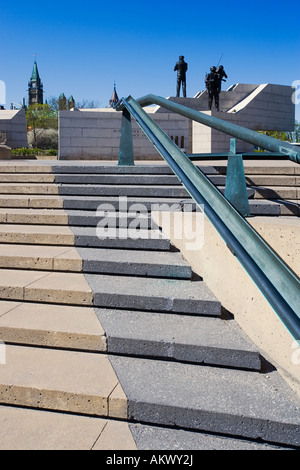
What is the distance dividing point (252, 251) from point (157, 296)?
90cm

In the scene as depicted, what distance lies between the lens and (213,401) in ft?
6.89

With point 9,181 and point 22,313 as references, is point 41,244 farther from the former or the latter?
point 9,181

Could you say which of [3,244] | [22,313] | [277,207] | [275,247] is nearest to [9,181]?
[3,244]

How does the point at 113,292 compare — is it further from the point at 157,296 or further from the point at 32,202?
the point at 32,202

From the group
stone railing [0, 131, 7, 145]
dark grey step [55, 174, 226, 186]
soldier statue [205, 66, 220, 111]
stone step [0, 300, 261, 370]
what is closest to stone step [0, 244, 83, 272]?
stone step [0, 300, 261, 370]

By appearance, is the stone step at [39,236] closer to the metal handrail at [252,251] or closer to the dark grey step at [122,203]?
the dark grey step at [122,203]

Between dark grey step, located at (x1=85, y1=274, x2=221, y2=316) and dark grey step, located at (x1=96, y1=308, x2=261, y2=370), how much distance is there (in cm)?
7

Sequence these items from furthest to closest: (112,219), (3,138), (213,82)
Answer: (3,138) < (213,82) < (112,219)

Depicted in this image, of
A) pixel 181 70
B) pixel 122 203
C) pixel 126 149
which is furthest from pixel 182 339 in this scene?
pixel 181 70

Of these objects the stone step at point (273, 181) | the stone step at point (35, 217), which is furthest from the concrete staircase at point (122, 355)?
the stone step at point (273, 181)

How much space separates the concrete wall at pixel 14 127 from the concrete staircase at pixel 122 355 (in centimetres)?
2622

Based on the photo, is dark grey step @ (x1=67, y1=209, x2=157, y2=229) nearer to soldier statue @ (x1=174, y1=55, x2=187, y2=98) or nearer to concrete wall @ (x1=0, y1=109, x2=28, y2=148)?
soldier statue @ (x1=174, y1=55, x2=187, y2=98)

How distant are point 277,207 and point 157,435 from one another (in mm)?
1941

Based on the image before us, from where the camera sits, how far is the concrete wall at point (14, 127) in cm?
2764
